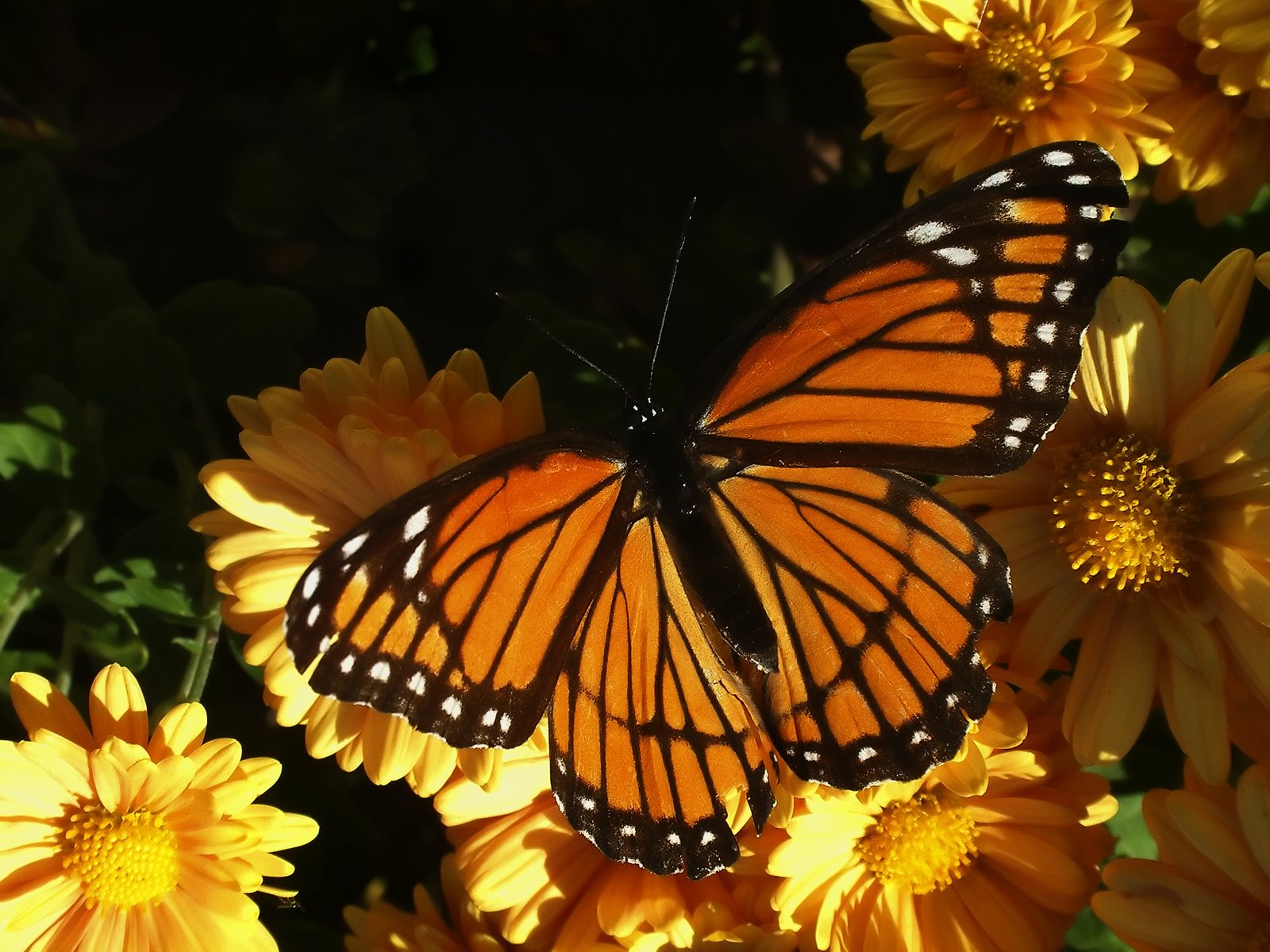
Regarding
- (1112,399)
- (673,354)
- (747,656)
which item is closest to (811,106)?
(673,354)

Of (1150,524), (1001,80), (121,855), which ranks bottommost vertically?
(121,855)

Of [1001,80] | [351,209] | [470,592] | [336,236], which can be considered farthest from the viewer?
[336,236]

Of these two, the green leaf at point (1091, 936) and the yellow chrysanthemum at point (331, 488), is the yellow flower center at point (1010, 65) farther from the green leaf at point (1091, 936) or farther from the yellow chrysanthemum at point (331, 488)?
the green leaf at point (1091, 936)

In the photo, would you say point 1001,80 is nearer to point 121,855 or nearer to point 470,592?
point 470,592

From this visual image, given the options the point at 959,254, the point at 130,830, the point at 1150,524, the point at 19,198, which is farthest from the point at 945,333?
the point at 19,198

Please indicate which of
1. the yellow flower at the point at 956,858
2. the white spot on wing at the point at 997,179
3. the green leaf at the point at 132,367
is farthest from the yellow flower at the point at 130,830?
the white spot on wing at the point at 997,179

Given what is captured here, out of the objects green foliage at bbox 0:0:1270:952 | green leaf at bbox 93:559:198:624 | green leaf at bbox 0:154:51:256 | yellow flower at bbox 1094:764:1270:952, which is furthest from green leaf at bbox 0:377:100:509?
yellow flower at bbox 1094:764:1270:952

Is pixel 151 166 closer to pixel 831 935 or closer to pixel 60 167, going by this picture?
pixel 60 167
